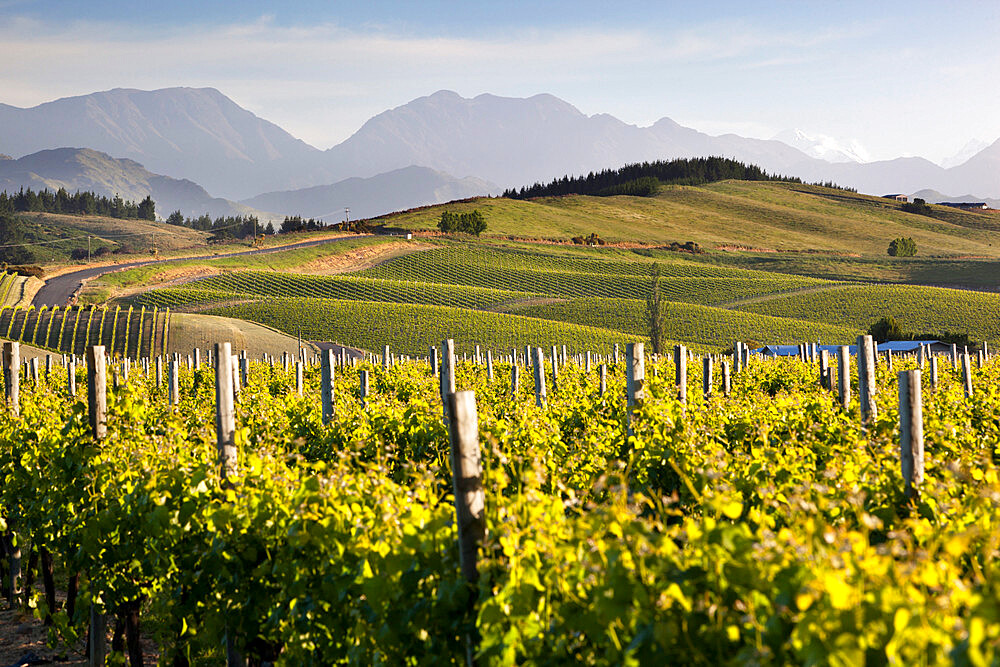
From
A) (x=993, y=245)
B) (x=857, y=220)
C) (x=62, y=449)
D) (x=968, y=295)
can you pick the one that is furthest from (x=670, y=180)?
(x=62, y=449)

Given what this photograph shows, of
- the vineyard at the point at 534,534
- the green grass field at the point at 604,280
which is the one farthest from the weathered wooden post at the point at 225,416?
the green grass field at the point at 604,280

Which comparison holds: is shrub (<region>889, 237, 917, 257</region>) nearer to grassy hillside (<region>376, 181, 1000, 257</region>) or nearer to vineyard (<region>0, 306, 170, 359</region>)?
grassy hillside (<region>376, 181, 1000, 257</region>)

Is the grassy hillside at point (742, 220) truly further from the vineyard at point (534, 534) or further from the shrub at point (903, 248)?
the vineyard at point (534, 534)

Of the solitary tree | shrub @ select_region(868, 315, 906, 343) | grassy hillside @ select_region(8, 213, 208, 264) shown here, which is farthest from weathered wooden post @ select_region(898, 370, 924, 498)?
grassy hillside @ select_region(8, 213, 208, 264)

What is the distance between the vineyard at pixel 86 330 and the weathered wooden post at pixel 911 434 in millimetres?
38627

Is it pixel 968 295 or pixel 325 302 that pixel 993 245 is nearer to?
pixel 968 295

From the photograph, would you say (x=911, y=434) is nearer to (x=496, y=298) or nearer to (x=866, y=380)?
(x=866, y=380)

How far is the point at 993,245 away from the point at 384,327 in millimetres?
93576

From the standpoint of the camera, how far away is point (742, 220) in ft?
390

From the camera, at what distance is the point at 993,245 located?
11006 cm

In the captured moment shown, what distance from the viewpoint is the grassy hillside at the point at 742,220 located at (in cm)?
10431

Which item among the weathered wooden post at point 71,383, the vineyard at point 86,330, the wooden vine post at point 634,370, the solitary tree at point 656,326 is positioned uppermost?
the wooden vine post at point 634,370

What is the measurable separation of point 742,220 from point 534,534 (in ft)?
399

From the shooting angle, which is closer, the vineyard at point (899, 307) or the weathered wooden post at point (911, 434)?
the weathered wooden post at point (911, 434)
